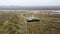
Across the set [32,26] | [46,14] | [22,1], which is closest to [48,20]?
[46,14]

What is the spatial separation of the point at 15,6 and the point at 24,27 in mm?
245

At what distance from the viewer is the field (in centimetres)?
82

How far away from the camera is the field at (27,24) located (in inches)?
32.4

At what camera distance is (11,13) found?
89 centimetres

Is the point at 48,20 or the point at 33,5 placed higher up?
the point at 33,5

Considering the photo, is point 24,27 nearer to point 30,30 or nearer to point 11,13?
point 30,30

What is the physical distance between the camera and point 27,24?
2.75 ft

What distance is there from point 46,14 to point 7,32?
417 mm

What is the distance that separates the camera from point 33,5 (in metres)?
0.90

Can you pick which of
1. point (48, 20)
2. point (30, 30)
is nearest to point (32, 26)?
point (30, 30)

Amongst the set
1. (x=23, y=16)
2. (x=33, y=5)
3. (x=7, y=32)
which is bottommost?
(x=7, y=32)

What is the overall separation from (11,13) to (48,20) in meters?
0.38

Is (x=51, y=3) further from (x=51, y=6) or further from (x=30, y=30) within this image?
(x=30, y=30)

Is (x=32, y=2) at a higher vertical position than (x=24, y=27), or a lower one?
higher
